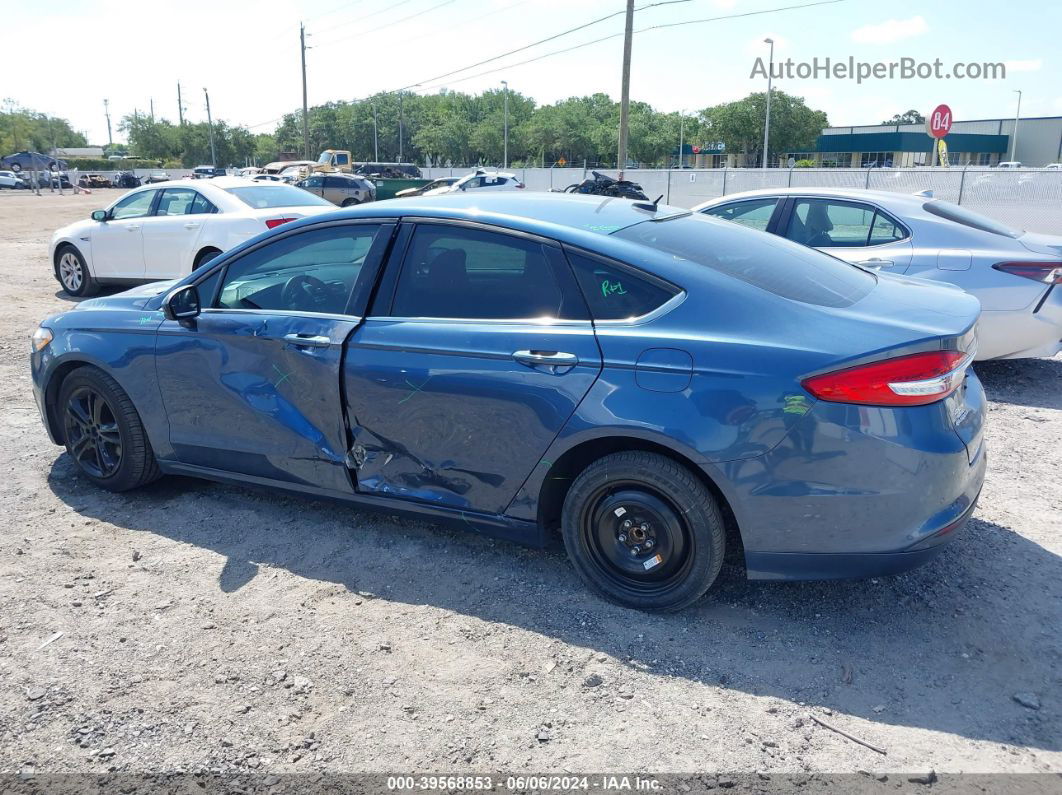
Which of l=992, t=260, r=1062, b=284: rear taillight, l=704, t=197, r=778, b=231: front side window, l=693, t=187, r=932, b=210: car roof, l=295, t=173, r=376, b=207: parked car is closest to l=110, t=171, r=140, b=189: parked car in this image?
l=295, t=173, r=376, b=207: parked car

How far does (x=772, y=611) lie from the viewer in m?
3.51

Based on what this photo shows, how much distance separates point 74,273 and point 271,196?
335cm

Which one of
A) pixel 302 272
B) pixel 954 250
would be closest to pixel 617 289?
pixel 302 272

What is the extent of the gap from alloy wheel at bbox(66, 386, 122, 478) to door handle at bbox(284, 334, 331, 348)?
1337 millimetres

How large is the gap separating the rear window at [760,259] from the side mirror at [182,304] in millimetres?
2159

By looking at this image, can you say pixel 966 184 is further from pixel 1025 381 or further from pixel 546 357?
pixel 546 357

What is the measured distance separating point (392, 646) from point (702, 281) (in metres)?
1.85

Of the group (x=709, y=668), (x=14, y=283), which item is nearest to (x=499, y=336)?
(x=709, y=668)

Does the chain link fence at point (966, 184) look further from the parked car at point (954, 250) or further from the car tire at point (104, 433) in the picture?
the car tire at point (104, 433)

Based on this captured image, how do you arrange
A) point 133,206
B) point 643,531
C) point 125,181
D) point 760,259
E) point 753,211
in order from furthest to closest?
1. point 125,181
2. point 133,206
3. point 753,211
4. point 760,259
5. point 643,531

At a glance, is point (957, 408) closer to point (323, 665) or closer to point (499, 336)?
point (499, 336)

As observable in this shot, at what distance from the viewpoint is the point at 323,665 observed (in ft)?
10.4

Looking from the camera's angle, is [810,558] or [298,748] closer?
[298,748]

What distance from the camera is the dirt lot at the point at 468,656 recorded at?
2717 millimetres
